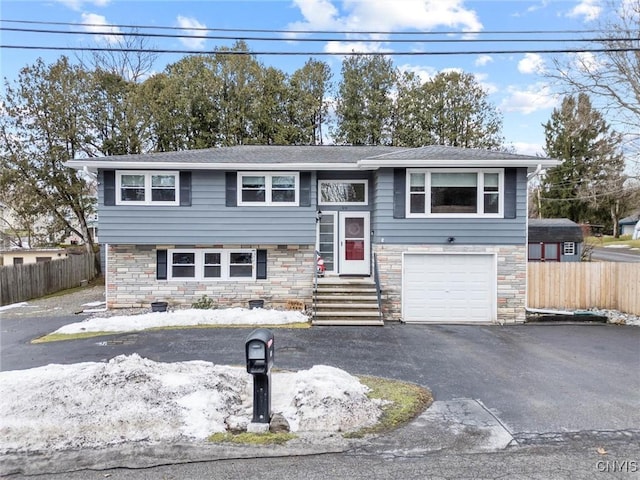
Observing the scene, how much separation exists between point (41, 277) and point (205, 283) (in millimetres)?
9073

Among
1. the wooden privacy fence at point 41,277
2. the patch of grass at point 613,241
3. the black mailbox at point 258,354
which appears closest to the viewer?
the black mailbox at point 258,354

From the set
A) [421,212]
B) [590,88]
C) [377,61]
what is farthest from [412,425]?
[377,61]

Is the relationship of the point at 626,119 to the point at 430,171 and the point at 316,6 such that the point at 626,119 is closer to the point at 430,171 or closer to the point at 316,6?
the point at 430,171

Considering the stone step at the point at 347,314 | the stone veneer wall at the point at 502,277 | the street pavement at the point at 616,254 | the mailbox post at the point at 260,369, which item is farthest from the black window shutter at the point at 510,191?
the street pavement at the point at 616,254

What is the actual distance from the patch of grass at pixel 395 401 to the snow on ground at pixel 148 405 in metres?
0.14

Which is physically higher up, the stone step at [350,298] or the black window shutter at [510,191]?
the black window shutter at [510,191]

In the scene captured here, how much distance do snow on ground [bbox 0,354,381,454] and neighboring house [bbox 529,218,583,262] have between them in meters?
15.9

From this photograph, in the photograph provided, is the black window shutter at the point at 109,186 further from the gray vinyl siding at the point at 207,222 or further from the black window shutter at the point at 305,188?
the black window shutter at the point at 305,188

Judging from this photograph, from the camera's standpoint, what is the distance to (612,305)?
12.3 meters

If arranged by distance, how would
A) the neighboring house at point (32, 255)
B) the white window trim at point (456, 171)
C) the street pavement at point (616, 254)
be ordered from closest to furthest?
the white window trim at point (456, 171) < the neighboring house at point (32, 255) < the street pavement at point (616, 254)

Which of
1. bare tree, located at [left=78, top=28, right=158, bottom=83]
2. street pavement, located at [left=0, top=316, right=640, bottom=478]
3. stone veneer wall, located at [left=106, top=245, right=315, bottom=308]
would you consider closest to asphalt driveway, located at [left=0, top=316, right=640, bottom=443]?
street pavement, located at [left=0, top=316, right=640, bottom=478]

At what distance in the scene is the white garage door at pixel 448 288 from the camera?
460 inches

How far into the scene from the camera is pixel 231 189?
12.2 m

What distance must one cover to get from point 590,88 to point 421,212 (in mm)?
10719
